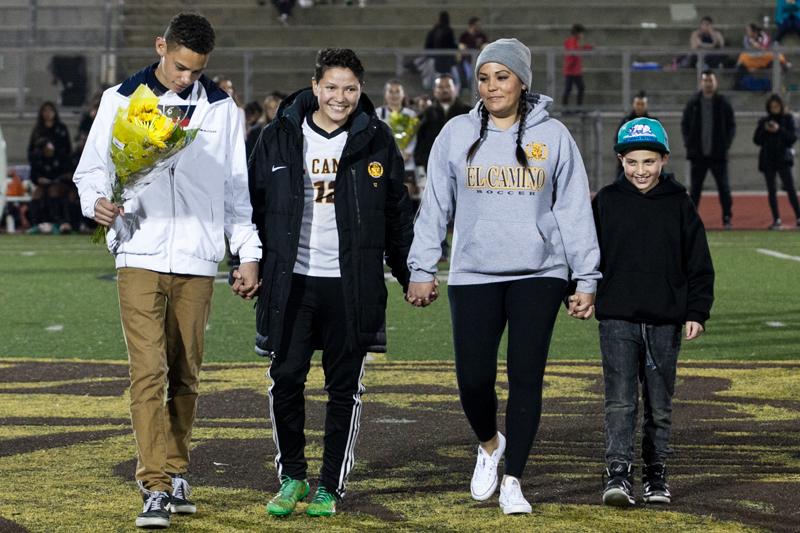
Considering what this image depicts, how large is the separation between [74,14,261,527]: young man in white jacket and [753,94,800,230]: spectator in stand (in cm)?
1811

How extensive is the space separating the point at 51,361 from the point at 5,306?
12.0 ft

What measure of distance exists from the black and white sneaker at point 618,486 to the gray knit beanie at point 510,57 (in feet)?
4.98

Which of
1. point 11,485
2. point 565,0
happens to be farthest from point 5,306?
point 565,0

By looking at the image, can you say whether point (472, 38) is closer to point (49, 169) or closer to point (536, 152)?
point (49, 169)

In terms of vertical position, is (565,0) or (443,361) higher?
(565,0)

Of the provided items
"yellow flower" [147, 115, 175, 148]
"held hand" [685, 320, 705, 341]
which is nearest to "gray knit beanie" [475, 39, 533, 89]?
"held hand" [685, 320, 705, 341]

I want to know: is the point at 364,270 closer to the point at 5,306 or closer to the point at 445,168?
the point at 445,168

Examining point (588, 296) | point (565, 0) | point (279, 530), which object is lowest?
point (279, 530)

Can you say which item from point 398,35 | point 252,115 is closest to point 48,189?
point 252,115

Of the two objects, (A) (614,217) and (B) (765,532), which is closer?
(B) (765,532)

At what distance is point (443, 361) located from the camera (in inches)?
439

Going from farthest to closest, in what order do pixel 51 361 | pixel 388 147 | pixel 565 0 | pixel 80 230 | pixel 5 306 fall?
pixel 565 0, pixel 80 230, pixel 5 306, pixel 51 361, pixel 388 147

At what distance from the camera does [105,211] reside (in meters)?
6.11

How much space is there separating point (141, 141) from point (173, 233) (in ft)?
1.36
